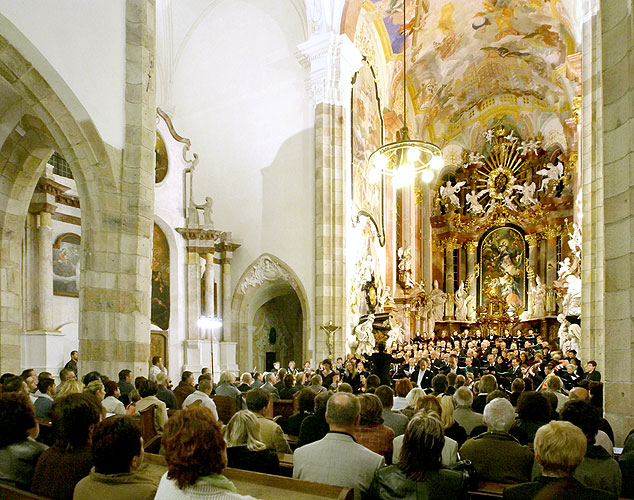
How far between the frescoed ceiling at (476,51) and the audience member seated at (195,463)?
1883 centimetres

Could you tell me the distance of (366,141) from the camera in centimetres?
2023

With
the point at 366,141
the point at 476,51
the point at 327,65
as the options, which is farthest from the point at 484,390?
the point at 476,51

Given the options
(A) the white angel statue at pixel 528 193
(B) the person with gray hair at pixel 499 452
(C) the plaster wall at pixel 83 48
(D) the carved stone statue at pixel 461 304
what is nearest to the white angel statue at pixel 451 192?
(A) the white angel statue at pixel 528 193

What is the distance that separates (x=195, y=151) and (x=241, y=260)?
387 centimetres

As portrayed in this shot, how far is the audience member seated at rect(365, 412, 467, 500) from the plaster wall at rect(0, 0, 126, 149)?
22.3 feet

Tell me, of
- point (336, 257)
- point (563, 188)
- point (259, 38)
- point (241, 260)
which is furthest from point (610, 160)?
point (563, 188)

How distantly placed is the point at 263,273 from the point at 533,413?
44.3ft

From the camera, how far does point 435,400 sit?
15.4 feet

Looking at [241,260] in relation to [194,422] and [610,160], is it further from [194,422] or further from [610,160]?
[194,422]

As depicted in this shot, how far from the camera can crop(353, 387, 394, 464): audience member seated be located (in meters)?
4.29

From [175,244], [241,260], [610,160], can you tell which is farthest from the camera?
[241,260]

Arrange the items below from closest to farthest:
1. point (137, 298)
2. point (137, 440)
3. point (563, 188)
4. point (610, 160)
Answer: point (137, 440) → point (610, 160) → point (137, 298) → point (563, 188)

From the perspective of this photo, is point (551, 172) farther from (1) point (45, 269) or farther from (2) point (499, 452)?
(2) point (499, 452)

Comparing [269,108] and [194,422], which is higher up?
[269,108]
